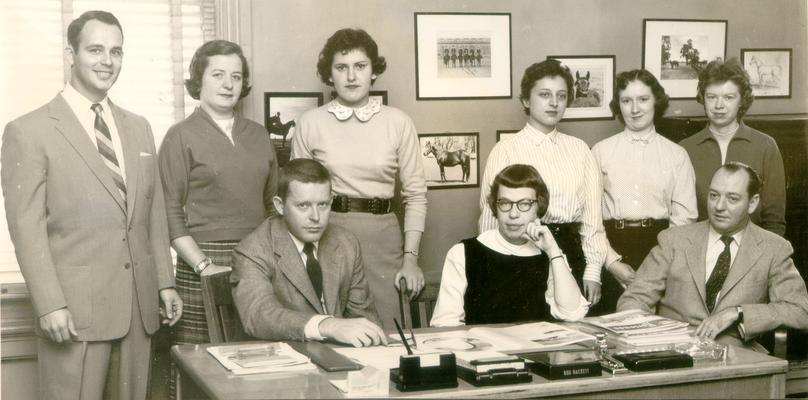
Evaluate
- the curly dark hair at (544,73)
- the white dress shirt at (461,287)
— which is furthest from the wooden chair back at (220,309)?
the curly dark hair at (544,73)

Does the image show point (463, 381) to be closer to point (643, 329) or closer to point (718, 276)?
point (643, 329)

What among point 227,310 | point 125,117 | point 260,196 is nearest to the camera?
point 227,310

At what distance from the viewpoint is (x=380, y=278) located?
3.25m

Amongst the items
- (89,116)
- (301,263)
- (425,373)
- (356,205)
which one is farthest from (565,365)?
(89,116)

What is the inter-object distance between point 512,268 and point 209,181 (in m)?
1.07

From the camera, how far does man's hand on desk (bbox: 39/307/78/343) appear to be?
2596 millimetres

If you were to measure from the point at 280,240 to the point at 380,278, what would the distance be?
0.67 m

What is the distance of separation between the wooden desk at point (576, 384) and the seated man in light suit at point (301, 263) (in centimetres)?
31

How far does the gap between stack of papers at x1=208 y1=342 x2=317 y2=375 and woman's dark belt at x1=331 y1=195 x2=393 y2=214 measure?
0.98 meters

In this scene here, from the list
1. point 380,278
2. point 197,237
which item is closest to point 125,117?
point 197,237

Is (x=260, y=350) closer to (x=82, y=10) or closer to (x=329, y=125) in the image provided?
(x=329, y=125)

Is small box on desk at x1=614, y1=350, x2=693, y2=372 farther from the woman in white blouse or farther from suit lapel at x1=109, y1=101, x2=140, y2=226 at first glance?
suit lapel at x1=109, y1=101, x2=140, y2=226

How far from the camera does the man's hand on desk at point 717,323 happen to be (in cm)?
256

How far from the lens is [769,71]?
4.40m
